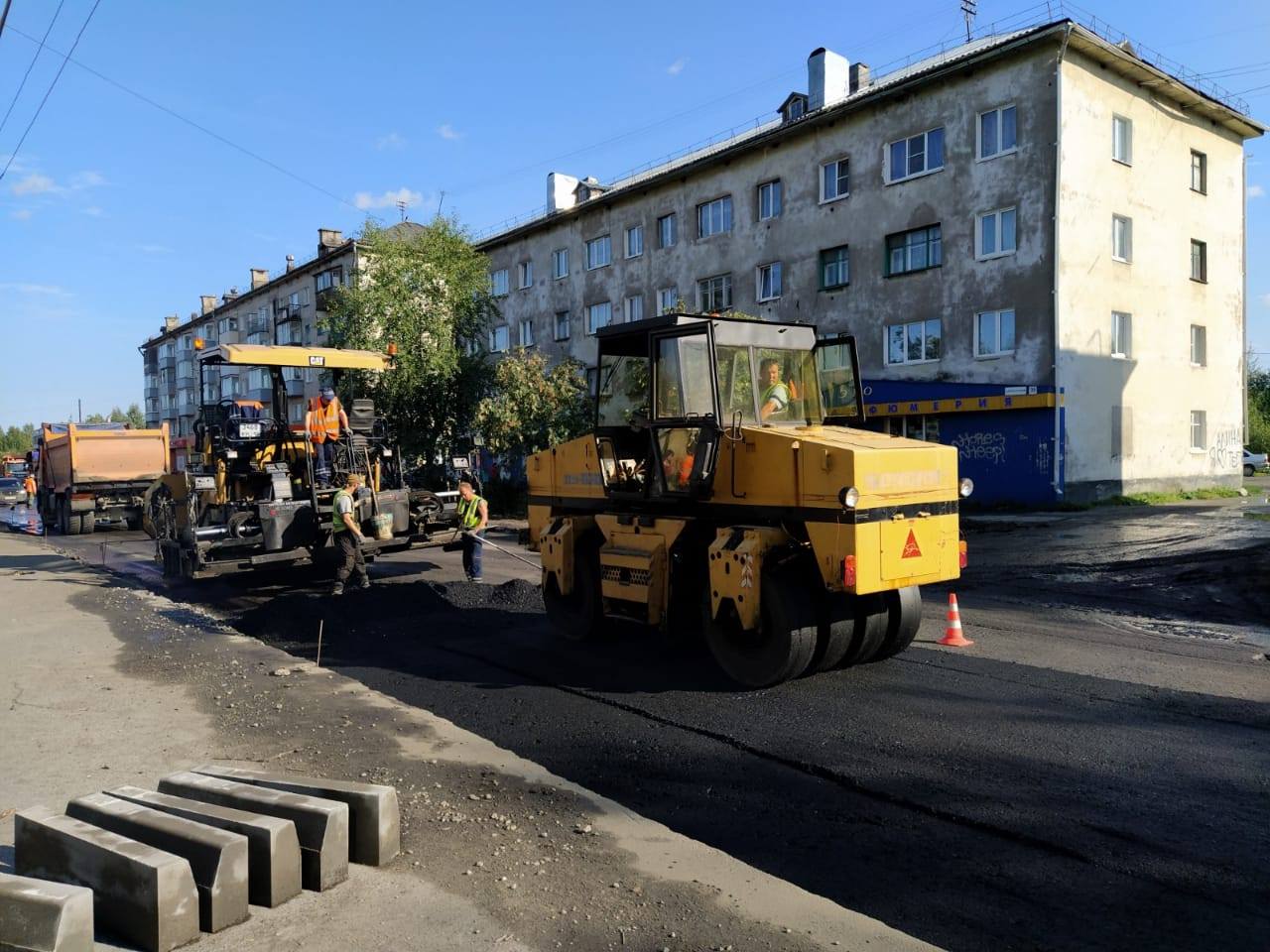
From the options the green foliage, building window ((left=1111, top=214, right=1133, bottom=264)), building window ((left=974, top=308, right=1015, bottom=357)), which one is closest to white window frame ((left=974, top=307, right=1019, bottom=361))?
building window ((left=974, top=308, right=1015, bottom=357))

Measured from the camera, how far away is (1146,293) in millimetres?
24422

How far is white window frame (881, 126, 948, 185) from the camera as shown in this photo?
2411cm

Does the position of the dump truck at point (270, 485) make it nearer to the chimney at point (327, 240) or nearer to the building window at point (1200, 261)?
the building window at point (1200, 261)

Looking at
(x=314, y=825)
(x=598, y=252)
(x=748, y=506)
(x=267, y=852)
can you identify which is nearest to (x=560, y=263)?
(x=598, y=252)

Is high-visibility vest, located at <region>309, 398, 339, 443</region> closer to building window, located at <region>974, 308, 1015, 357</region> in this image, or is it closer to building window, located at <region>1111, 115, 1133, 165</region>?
building window, located at <region>974, 308, 1015, 357</region>

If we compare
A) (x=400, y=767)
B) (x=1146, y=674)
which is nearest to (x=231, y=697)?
(x=400, y=767)

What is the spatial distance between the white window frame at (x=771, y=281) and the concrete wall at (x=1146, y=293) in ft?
28.8

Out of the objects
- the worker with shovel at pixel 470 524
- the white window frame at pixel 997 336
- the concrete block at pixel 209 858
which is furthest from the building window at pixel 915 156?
the concrete block at pixel 209 858

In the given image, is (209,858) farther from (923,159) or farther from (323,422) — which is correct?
(923,159)

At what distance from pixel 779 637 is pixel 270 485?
821 centimetres

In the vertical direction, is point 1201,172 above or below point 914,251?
above

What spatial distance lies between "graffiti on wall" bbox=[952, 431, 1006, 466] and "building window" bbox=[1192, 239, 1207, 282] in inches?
350

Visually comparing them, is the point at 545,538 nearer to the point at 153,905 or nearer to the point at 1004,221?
the point at 153,905

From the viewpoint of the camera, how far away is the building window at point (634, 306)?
3388 centimetres
